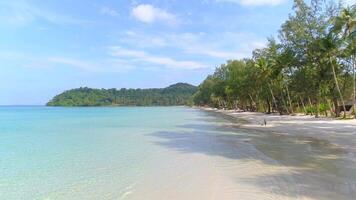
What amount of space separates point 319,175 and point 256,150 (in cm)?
699

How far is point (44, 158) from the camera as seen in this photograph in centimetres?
1847

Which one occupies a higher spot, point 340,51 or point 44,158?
point 340,51

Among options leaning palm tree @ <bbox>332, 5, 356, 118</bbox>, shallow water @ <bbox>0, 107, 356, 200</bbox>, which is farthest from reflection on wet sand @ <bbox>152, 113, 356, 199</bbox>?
leaning palm tree @ <bbox>332, 5, 356, 118</bbox>

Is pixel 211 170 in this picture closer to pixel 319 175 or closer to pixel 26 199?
pixel 319 175

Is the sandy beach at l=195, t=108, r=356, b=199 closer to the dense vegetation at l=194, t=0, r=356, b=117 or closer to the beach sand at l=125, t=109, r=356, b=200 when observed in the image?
the beach sand at l=125, t=109, r=356, b=200

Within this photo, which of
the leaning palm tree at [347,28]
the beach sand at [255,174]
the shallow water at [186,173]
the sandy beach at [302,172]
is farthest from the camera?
the leaning palm tree at [347,28]

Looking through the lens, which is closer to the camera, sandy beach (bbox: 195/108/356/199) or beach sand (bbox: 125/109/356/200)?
sandy beach (bbox: 195/108/356/199)

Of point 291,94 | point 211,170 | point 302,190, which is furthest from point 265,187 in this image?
point 291,94

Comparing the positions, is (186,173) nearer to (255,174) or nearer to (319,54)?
(255,174)

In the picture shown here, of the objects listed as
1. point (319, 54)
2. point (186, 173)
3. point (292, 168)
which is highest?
point (319, 54)

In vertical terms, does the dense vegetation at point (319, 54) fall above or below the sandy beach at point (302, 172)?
above

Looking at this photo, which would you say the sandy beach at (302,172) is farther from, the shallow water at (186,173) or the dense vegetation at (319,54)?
the dense vegetation at (319,54)

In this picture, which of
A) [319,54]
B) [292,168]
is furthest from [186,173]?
[319,54]

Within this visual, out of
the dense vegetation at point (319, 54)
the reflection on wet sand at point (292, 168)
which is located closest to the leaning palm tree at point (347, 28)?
the dense vegetation at point (319, 54)
